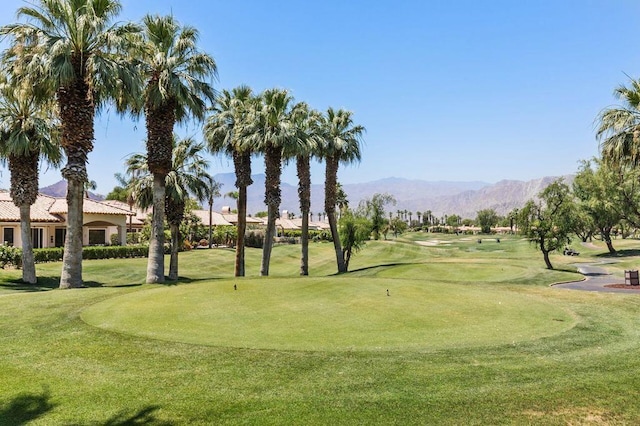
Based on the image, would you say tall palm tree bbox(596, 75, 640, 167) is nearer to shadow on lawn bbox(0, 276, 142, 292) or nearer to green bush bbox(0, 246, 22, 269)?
shadow on lawn bbox(0, 276, 142, 292)

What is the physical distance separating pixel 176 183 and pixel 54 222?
908 inches

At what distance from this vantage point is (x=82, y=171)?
2245cm

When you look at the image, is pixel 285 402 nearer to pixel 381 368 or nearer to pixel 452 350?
pixel 381 368

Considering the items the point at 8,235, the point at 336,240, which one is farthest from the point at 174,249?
the point at 8,235

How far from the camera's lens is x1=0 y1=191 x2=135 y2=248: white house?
4419cm

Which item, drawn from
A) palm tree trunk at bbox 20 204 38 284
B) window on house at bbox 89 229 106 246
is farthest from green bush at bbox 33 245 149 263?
palm tree trunk at bbox 20 204 38 284

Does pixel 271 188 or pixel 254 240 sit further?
pixel 254 240

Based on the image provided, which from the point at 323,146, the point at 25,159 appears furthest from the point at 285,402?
the point at 323,146

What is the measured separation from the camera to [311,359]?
9.21 metres

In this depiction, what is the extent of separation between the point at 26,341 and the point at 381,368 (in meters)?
8.33

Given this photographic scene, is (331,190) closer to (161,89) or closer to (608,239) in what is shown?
(161,89)

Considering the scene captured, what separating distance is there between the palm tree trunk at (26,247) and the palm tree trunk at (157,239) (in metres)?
8.44

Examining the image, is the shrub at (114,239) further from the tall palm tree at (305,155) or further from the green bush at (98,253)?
the tall palm tree at (305,155)

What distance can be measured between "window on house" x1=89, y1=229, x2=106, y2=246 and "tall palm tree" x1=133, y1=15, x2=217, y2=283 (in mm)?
33126
